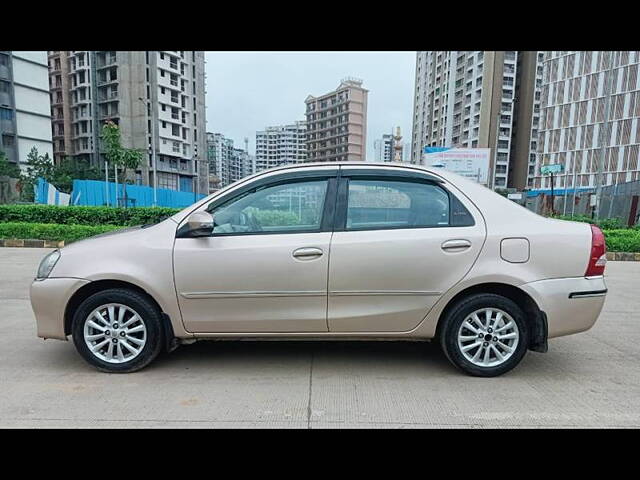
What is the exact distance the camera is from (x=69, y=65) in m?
53.7

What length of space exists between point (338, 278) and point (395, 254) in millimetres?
469

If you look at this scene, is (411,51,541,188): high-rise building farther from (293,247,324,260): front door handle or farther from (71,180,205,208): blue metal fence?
(293,247,324,260): front door handle

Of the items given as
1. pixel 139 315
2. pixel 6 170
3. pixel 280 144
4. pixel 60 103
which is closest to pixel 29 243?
pixel 139 315

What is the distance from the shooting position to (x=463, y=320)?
10.3 feet

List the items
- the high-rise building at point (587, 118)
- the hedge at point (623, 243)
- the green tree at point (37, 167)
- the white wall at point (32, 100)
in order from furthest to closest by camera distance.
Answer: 1. the high-rise building at point (587, 118)
2. the white wall at point (32, 100)
3. the green tree at point (37, 167)
4. the hedge at point (623, 243)

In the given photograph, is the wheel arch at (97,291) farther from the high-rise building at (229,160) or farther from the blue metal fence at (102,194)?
the high-rise building at (229,160)

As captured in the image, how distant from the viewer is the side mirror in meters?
3.03

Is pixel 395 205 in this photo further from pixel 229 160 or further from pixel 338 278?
pixel 229 160

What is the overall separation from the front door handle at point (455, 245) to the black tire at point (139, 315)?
7.50 feet

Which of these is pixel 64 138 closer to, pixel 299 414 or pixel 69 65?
pixel 69 65

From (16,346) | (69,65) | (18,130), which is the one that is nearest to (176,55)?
(69,65)

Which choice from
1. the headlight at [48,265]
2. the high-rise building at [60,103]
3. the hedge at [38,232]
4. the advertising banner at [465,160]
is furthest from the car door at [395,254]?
the high-rise building at [60,103]

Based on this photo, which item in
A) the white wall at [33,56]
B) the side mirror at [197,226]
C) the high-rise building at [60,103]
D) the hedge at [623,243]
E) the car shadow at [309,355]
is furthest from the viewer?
the high-rise building at [60,103]

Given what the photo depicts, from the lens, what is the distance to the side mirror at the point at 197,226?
9.95 feet
